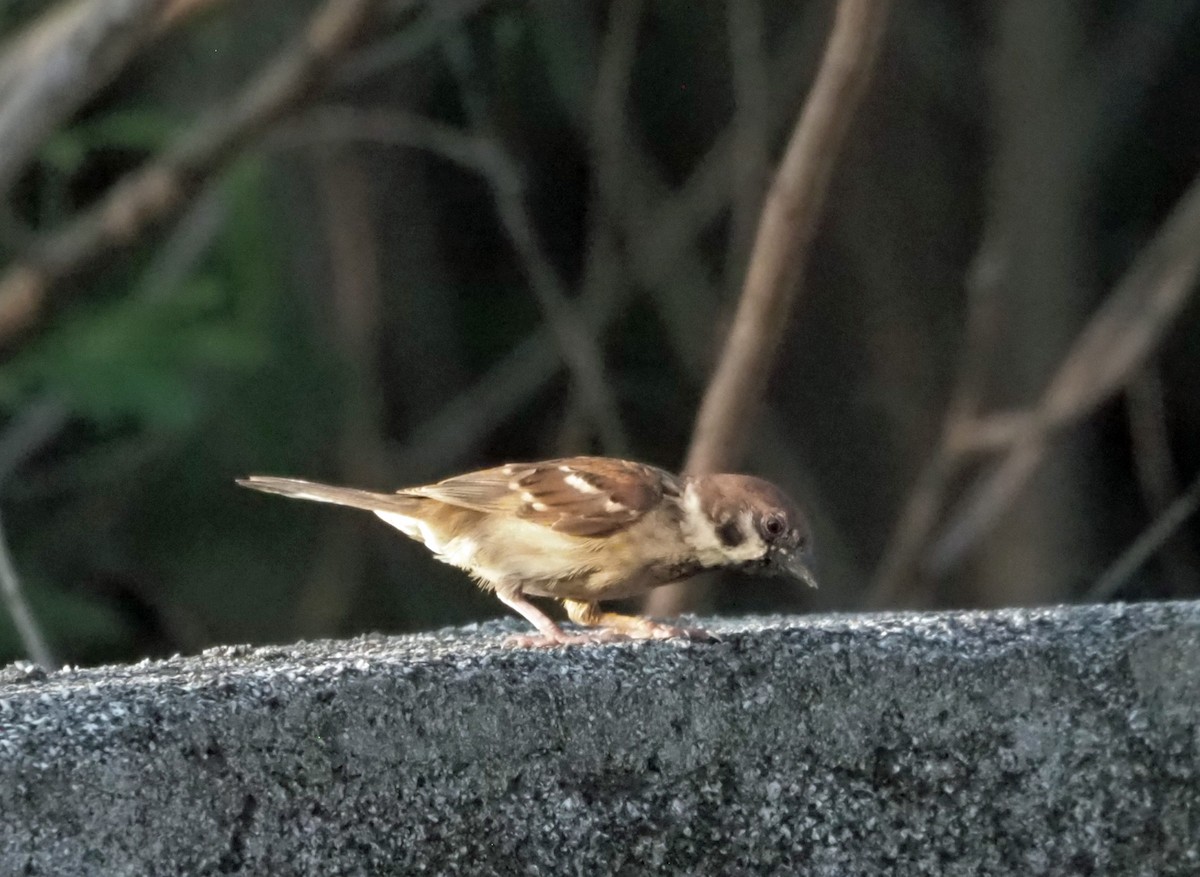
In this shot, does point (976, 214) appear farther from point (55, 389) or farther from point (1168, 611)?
point (1168, 611)

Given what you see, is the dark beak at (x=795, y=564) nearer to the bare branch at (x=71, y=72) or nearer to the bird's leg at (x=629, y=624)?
the bird's leg at (x=629, y=624)

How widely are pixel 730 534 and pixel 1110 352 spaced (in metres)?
3.24

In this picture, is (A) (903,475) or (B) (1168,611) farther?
(A) (903,475)

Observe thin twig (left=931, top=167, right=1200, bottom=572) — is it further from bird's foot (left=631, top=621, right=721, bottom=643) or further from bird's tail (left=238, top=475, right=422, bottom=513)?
bird's foot (left=631, top=621, right=721, bottom=643)

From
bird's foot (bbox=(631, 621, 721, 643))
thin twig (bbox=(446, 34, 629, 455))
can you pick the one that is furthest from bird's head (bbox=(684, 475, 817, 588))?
thin twig (bbox=(446, 34, 629, 455))

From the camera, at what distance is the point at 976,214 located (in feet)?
28.1

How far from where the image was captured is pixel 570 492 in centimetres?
335

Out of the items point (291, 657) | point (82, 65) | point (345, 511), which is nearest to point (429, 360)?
point (345, 511)

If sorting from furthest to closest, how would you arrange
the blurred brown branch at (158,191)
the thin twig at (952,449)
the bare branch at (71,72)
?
1. the thin twig at (952,449)
2. the blurred brown branch at (158,191)
3. the bare branch at (71,72)

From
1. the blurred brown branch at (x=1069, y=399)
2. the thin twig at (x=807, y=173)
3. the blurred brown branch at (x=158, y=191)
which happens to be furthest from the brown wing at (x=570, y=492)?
the blurred brown branch at (x=1069, y=399)

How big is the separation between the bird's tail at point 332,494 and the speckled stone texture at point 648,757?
111cm

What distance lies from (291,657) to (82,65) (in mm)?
2718

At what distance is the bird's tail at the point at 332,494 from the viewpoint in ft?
11.4

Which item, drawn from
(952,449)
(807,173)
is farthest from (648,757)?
(952,449)
